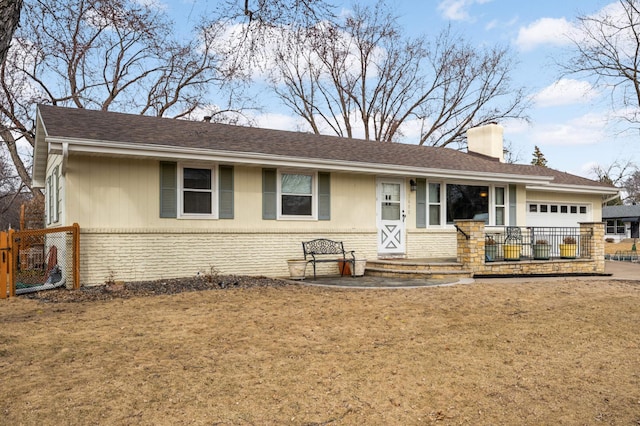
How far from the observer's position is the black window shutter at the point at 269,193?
38.4 ft

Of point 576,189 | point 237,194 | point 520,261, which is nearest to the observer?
point 237,194

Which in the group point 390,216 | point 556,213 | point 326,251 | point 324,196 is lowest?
point 326,251

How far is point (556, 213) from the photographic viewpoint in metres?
17.4

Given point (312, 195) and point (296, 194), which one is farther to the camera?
point (312, 195)

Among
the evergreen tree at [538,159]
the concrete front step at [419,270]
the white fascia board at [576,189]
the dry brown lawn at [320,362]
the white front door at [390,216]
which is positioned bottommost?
the dry brown lawn at [320,362]

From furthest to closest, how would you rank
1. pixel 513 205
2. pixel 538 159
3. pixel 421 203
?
pixel 538 159
pixel 513 205
pixel 421 203

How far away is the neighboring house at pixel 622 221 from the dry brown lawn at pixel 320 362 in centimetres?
4149

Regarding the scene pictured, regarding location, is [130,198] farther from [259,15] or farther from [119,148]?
[259,15]

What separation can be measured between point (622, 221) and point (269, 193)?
45.1 metres

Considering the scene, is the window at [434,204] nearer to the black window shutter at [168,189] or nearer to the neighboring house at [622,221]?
the black window shutter at [168,189]

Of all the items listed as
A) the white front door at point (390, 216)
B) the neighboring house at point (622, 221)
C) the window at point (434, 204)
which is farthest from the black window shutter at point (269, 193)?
the neighboring house at point (622, 221)

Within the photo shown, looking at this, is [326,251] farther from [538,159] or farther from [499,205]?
[538,159]

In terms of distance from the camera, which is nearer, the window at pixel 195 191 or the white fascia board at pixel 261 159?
the white fascia board at pixel 261 159

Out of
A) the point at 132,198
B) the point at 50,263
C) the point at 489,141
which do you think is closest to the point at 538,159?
the point at 489,141
